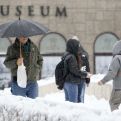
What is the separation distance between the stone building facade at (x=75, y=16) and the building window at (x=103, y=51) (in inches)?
2.5

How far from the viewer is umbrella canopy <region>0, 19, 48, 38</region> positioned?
9.35 m

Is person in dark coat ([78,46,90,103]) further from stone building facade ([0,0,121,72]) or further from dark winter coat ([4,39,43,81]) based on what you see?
stone building facade ([0,0,121,72])

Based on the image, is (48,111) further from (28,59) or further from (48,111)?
(28,59)

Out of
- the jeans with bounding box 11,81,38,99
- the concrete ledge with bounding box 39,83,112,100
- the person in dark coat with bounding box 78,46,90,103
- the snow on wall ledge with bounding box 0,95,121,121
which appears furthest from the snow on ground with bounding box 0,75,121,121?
the concrete ledge with bounding box 39,83,112,100

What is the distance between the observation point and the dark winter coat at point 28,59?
9.29 m

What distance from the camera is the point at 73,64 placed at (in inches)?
393

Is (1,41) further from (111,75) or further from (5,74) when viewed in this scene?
(111,75)

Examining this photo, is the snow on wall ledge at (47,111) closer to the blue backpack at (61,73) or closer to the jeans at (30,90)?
the jeans at (30,90)

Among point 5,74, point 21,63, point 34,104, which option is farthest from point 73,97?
point 5,74

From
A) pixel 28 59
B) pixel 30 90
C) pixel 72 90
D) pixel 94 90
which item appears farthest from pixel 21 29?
pixel 94 90

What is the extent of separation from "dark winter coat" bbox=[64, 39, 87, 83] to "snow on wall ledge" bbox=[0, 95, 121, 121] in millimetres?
2255

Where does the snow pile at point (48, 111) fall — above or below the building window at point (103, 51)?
above

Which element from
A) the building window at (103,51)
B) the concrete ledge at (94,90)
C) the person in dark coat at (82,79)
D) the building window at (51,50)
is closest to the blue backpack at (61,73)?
the person in dark coat at (82,79)

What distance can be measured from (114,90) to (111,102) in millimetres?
167
